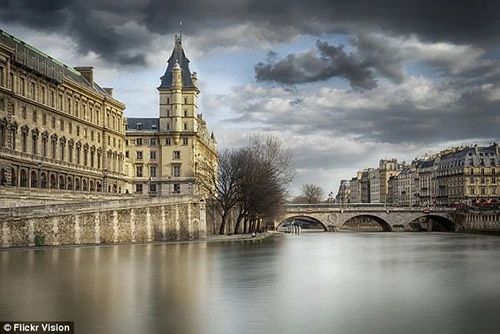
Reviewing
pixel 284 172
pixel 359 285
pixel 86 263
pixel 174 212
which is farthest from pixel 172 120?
pixel 359 285

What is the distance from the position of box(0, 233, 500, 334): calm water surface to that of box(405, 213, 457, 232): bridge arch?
8737 centimetres

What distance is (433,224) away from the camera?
481 ft

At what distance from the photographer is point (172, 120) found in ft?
375

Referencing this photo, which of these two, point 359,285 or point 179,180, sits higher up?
point 179,180

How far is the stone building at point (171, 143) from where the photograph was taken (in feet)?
372

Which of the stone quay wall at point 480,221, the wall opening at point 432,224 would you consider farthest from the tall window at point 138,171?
the stone quay wall at point 480,221

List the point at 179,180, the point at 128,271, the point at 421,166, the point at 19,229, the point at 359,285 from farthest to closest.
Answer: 1. the point at 421,166
2. the point at 179,180
3. the point at 19,229
4. the point at 128,271
5. the point at 359,285

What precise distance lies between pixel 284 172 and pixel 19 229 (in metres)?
50.2

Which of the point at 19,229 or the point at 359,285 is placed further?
the point at 19,229

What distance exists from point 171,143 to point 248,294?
286ft

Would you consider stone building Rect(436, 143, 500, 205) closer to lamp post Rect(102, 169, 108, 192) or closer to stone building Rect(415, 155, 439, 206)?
stone building Rect(415, 155, 439, 206)

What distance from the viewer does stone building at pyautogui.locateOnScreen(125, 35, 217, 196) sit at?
113 m

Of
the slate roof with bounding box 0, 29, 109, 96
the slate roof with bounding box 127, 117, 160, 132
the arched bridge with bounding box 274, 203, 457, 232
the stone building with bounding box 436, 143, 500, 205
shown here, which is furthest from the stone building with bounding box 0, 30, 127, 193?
the stone building with bounding box 436, 143, 500, 205

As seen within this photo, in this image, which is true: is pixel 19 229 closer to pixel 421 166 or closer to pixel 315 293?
pixel 315 293
